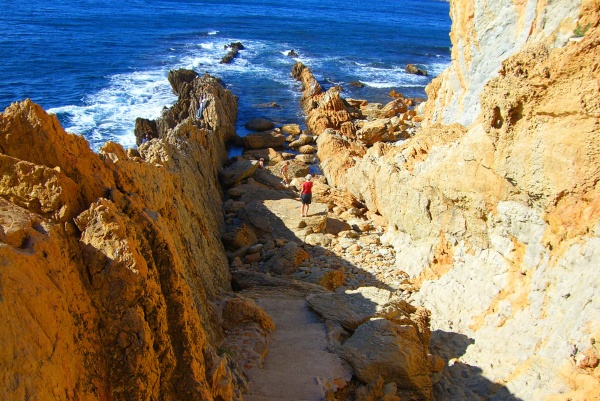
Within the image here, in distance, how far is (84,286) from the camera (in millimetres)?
4797

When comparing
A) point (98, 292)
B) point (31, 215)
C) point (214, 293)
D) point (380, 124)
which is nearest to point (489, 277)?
point (214, 293)

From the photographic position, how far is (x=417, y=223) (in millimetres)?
12695

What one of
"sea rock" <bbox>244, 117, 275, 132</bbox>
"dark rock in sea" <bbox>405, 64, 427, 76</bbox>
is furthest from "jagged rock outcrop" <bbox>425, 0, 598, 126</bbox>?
"dark rock in sea" <bbox>405, 64, 427, 76</bbox>

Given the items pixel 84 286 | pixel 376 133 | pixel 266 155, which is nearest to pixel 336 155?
pixel 376 133

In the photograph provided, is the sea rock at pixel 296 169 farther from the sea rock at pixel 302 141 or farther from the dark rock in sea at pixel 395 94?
the dark rock in sea at pixel 395 94

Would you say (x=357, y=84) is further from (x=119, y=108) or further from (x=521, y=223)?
(x=521, y=223)

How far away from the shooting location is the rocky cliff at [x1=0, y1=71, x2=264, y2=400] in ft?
13.0

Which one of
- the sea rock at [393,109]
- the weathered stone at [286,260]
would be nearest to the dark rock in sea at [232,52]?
the sea rock at [393,109]

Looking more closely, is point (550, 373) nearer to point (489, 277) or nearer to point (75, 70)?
point (489, 277)

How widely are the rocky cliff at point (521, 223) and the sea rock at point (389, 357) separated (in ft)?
2.57

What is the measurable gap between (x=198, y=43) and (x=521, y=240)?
50.8 m

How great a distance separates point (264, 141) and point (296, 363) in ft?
67.0

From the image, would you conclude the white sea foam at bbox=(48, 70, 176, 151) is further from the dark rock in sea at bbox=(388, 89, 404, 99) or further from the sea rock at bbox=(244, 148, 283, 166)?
the dark rock in sea at bbox=(388, 89, 404, 99)

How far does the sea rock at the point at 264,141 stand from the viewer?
88.0 feet
